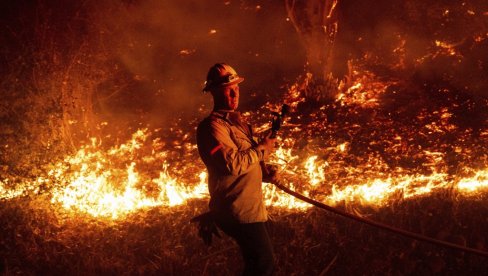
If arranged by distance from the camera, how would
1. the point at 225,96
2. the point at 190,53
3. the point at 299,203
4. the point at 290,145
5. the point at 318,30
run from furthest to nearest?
the point at 190,53
the point at 318,30
the point at 290,145
the point at 299,203
the point at 225,96

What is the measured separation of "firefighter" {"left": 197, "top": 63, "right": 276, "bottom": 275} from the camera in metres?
3.15

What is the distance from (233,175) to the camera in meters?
3.20

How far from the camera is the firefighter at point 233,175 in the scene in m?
3.15

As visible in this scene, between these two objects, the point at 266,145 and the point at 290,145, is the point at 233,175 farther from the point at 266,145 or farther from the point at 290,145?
the point at 290,145

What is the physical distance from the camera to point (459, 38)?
27.9 feet

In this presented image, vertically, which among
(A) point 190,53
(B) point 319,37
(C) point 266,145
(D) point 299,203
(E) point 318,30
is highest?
(A) point 190,53

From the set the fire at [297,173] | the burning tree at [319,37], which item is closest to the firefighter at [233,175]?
the fire at [297,173]

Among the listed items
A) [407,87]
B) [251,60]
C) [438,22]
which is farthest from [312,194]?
[251,60]

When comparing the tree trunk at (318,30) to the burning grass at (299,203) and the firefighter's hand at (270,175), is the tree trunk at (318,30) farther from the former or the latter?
the firefighter's hand at (270,175)

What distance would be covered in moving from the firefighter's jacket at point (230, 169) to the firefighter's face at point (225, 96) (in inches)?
2.2

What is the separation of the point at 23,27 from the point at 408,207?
267 inches

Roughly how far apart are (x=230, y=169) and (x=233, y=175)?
4.2 inches

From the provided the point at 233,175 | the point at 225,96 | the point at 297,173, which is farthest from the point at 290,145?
the point at 233,175

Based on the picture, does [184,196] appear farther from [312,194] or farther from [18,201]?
[18,201]
